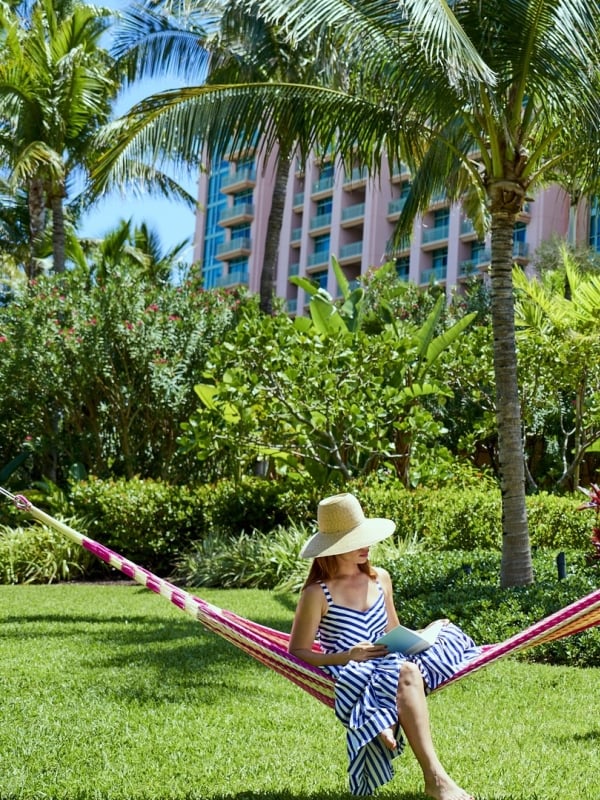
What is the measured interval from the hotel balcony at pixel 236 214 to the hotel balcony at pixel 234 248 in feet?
3.57

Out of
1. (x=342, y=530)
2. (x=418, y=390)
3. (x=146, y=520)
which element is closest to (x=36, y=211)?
(x=146, y=520)

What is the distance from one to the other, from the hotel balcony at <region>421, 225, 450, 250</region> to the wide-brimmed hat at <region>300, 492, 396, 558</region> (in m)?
43.8

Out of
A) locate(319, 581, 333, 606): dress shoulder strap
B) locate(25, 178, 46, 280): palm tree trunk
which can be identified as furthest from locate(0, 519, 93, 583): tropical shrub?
locate(319, 581, 333, 606): dress shoulder strap

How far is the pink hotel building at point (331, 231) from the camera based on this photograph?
4256 centimetres

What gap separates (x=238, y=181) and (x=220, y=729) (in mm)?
55299

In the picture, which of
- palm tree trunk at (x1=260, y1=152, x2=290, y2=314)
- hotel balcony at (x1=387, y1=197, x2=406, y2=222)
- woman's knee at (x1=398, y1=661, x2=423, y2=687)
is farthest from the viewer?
hotel balcony at (x1=387, y1=197, x2=406, y2=222)

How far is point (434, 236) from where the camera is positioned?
47.6 metres

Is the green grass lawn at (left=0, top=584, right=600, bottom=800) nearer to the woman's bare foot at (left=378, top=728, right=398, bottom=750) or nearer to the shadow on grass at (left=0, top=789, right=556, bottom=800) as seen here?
the shadow on grass at (left=0, top=789, right=556, bottom=800)

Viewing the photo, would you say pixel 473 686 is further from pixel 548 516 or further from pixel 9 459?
pixel 9 459

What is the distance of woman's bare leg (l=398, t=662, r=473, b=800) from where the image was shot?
3455 mm

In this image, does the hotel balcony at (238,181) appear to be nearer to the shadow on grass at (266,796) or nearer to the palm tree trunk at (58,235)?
the palm tree trunk at (58,235)

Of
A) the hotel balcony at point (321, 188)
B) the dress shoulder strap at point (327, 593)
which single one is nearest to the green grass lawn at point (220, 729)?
the dress shoulder strap at point (327, 593)

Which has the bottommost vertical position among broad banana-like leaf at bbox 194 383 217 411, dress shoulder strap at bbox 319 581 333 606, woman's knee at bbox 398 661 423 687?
woman's knee at bbox 398 661 423 687

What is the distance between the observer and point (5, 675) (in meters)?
6.31
